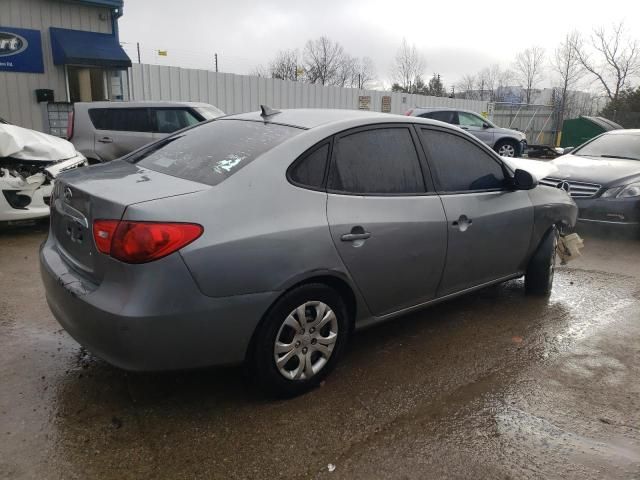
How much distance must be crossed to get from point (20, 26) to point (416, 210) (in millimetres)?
11879

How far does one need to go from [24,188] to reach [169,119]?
3.77 metres

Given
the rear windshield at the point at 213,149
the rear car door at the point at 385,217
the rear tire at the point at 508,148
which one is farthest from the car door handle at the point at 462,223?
the rear tire at the point at 508,148

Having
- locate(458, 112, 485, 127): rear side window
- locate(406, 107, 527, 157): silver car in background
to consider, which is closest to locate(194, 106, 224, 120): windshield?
locate(406, 107, 527, 157): silver car in background

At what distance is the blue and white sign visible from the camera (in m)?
11.6

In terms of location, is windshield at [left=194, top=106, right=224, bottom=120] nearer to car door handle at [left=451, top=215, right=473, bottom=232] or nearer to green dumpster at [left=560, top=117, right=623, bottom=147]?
car door handle at [left=451, top=215, right=473, bottom=232]

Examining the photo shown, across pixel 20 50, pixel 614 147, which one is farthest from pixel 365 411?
pixel 20 50

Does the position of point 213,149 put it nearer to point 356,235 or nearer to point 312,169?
point 312,169

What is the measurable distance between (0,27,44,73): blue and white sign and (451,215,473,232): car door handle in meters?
11.8

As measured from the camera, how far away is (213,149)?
3174 mm

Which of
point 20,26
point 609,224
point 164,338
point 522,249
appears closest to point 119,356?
point 164,338

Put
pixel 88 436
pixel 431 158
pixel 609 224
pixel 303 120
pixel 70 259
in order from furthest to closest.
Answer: pixel 609 224, pixel 431 158, pixel 303 120, pixel 70 259, pixel 88 436

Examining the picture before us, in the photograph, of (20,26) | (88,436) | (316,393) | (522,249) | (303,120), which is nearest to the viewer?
(88,436)

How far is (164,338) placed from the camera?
244cm

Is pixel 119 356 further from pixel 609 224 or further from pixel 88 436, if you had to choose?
pixel 609 224
